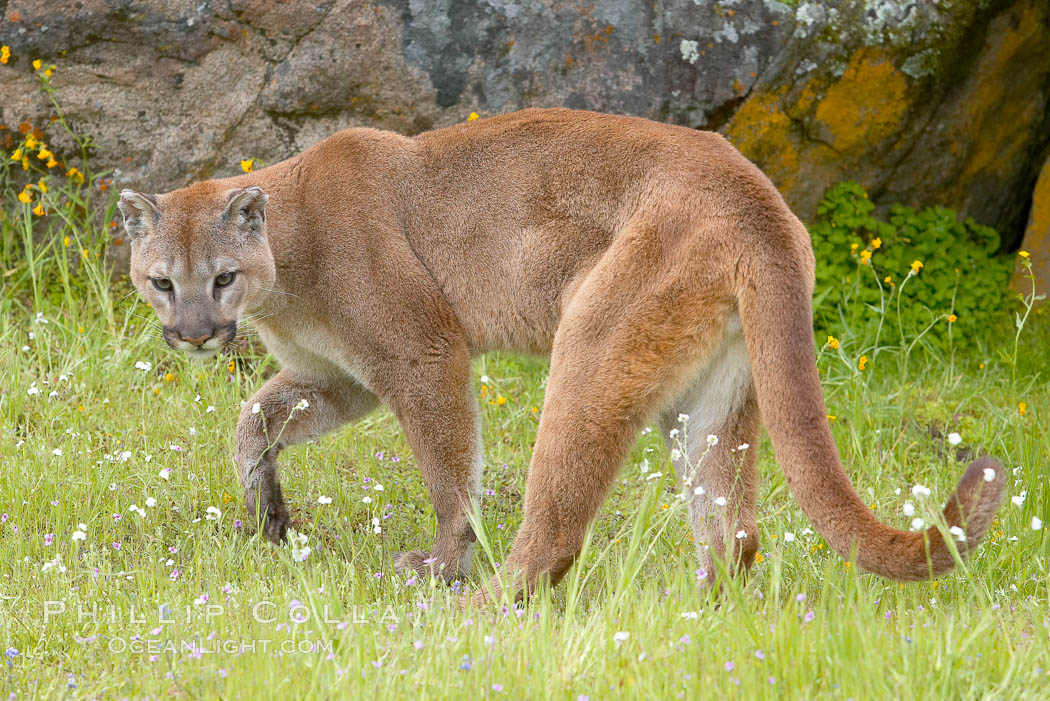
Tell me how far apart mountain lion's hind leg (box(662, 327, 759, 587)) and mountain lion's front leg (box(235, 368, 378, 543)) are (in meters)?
1.53

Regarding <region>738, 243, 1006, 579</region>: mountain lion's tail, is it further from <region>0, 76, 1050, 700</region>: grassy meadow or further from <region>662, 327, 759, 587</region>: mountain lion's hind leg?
<region>662, 327, 759, 587</region>: mountain lion's hind leg

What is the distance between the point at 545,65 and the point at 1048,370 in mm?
3097

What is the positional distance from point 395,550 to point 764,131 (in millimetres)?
3137

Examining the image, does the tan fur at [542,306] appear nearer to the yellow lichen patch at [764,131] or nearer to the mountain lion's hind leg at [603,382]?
the mountain lion's hind leg at [603,382]

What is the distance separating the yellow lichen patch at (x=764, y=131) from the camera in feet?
21.4

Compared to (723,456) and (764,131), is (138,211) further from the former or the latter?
(764,131)

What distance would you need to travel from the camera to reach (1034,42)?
676cm

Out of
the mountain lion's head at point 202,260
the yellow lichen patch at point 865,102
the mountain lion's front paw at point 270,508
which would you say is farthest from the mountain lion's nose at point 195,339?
the yellow lichen patch at point 865,102

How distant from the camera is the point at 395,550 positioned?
4926mm

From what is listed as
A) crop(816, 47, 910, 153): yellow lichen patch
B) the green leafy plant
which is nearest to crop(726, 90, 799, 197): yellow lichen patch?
crop(816, 47, 910, 153): yellow lichen patch

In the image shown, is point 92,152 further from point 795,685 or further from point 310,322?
point 795,685

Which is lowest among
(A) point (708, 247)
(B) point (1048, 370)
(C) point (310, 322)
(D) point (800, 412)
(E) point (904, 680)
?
(B) point (1048, 370)

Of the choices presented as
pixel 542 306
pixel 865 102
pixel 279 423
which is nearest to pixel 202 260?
pixel 279 423

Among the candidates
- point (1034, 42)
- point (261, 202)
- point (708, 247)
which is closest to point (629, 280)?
point (708, 247)
